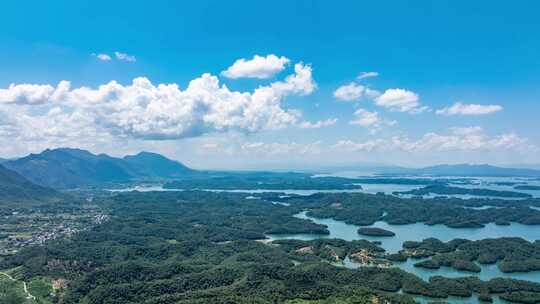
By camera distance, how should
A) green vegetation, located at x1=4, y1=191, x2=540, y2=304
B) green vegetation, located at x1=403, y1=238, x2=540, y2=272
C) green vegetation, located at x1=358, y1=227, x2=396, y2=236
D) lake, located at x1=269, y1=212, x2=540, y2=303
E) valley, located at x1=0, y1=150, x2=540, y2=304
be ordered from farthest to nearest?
green vegetation, located at x1=358, y1=227, x2=396, y2=236 → green vegetation, located at x1=403, y1=238, x2=540, y2=272 → lake, located at x1=269, y1=212, x2=540, y2=303 → valley, located at x1=0, y1=150, x2=540, y2=304 → green vegetation, located at x1=4, y1=191, x2=540, y2=304

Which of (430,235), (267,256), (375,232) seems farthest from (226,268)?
(430,235)

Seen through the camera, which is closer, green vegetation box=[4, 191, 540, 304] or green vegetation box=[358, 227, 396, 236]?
green vegetation box=[4, 191, 540, 304]

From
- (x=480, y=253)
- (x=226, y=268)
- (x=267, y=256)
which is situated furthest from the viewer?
(x=480, y=253)

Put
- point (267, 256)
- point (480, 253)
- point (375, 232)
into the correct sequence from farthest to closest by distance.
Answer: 1. point (375, 232)
2. point (480, 253)
3. point (267, 256)

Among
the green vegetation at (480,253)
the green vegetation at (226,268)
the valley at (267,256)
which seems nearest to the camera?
the green vegetation at (226,268)

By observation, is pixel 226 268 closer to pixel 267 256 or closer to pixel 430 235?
pixel 267 256

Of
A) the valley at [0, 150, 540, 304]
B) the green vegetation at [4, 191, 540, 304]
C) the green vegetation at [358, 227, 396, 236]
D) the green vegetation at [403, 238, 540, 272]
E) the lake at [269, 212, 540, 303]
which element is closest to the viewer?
the green vegetation at [4, 191, 540, 304]

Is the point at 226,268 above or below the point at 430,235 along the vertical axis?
above

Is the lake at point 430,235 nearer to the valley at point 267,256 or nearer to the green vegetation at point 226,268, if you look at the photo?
the valley at point 267,256

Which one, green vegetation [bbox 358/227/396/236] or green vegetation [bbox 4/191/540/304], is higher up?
green vegetation [bbox 358/227/396/236]

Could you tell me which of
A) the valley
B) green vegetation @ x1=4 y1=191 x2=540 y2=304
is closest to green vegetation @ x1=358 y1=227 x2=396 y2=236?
the valley

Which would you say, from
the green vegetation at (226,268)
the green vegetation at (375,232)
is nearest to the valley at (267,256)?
the green vegetation at (226,268)

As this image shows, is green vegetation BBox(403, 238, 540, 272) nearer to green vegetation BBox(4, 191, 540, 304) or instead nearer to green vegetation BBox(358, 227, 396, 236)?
green vegetation BBox(4, 191, 540, 304)
